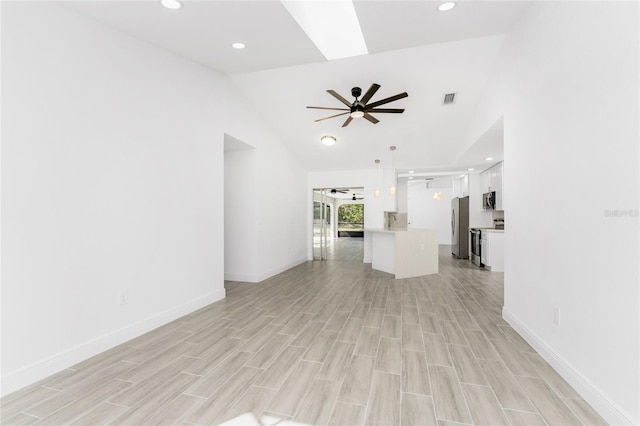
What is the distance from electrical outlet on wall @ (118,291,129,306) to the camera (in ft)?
9.32

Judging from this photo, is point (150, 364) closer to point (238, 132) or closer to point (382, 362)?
point (382, 362)

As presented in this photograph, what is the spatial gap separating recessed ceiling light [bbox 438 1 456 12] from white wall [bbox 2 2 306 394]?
117 inches

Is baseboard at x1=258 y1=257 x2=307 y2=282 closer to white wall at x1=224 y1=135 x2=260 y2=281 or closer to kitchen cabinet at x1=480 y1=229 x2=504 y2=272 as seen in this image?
white wall at x1=224 y1=135 x2=260 y2=281

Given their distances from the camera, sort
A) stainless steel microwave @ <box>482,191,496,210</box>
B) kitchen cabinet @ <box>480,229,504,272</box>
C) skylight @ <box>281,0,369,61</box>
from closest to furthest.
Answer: skylight @ <box>281,0,369,61</box> → kitchen cabinet @ <box>480,229,504,272</box> → stainless steel microwave @ <box>482,191,496,210</box>

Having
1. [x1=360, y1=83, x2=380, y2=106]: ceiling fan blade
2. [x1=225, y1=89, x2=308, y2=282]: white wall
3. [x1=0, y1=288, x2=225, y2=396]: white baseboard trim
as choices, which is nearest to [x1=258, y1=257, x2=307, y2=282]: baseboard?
[x1=225, y1=89, x2=308, y2=282]: white wall

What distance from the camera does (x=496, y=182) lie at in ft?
22.6

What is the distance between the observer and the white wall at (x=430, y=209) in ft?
38.6

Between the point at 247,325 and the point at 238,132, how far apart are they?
3064 millimetres

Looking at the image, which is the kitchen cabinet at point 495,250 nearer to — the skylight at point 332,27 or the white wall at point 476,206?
the white wall at point 476,206

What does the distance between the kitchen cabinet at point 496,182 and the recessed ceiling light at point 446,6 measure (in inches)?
185

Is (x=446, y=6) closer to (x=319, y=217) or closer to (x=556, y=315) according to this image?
(x=556, y=315)

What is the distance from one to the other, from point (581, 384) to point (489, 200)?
19.7ft

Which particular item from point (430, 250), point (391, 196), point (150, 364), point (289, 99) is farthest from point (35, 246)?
point (391, 196)

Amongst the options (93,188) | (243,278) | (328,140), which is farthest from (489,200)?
(93,188)
